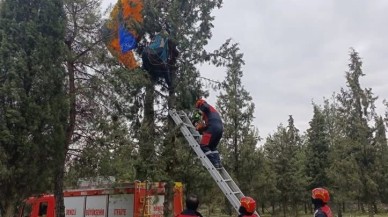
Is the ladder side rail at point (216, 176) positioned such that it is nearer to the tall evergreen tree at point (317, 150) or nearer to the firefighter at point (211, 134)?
the firefighter at point (211, 134)

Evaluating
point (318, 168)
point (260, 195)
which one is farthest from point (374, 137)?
point (318, 168)

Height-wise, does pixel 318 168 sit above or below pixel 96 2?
below

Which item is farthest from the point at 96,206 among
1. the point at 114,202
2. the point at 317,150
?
the point at 317,150

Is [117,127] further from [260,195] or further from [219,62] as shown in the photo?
[260,195]

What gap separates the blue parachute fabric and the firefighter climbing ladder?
8.29 feet

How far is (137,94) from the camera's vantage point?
13.4 metres

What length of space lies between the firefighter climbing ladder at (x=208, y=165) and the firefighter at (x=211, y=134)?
0.54 ft

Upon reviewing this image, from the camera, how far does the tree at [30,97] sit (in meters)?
10.1

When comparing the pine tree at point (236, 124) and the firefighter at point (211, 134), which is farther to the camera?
the pine tree at point (236, 124)

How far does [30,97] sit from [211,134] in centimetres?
455

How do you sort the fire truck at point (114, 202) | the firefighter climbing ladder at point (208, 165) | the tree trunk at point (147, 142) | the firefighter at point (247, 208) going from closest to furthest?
1. the firefighter at point (247, 208)
2. the firefighter climbing ladder at point (208, 165)
3. the tree trunk at point (147, 142)
4. the fire truck at point (114, 202)

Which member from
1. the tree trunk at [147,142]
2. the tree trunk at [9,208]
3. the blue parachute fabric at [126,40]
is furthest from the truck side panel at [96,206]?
the blue parachute fabric at [126,40]

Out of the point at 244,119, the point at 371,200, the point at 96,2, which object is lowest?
the point at 371,200

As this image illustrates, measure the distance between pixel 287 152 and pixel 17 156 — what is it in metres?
25.7
